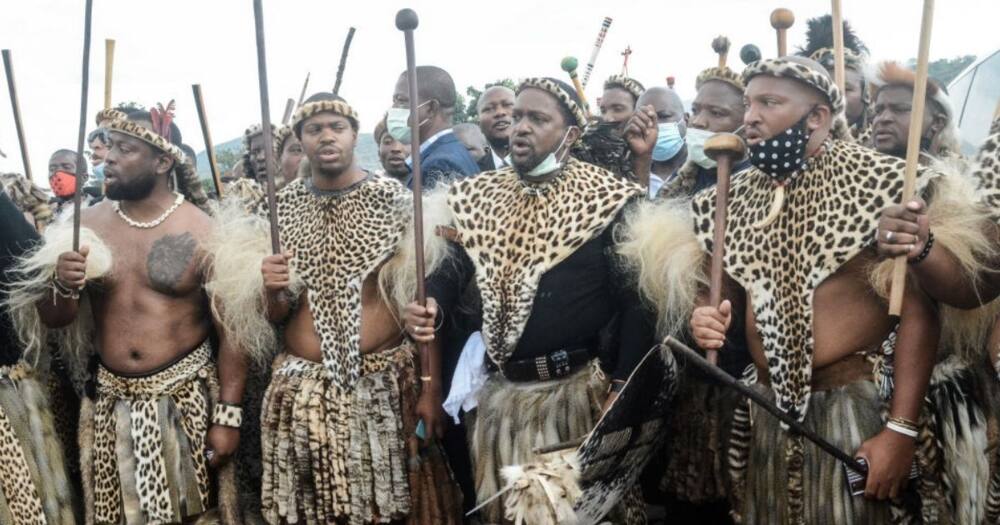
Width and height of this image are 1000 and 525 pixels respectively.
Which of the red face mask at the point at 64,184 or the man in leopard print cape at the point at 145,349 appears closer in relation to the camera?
the man in leopard print cape at the point at 145,349

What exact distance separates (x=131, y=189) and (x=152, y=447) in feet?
4.31

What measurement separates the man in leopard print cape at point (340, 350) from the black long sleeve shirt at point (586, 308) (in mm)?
591

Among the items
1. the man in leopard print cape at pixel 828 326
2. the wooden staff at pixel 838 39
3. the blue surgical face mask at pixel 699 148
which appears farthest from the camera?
the blue surgical face mask at pixel 699 148

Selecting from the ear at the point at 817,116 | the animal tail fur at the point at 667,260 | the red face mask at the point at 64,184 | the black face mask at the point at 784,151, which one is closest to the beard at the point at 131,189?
the animal tail fur at the point at 667,260

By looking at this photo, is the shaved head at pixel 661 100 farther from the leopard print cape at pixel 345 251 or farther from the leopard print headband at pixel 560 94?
the leopard print cape at pixel 345 251

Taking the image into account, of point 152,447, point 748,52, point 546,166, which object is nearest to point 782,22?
point 748,52

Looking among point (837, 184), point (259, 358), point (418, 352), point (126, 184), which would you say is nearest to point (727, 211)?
point (837, 184)

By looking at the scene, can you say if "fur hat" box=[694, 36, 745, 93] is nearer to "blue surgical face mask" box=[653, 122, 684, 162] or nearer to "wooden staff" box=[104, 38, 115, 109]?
"blue surgical face mask" box=[653, 122, 684, 162]

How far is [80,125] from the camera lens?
5027mm

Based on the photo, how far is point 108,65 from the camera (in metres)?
5.41

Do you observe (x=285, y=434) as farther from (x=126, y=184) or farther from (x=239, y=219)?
(x=126, y=184)

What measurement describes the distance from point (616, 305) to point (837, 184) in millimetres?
1150

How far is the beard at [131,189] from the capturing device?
5.35 meters

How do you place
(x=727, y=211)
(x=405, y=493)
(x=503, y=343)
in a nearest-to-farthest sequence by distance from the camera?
(x=727, y=211)
(x=503, y=343)
(x=405, y=493)
